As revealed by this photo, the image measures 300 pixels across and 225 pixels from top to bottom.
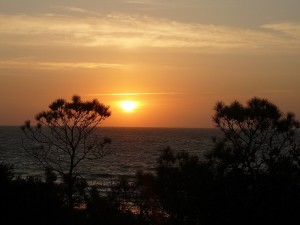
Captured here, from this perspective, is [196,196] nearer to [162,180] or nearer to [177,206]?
[177,206]

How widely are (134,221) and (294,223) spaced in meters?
6.52

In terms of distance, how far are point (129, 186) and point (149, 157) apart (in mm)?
69778

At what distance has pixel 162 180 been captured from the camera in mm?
12508

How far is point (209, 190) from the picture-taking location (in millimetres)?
10297

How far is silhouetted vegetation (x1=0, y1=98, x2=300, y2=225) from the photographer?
31.4ft

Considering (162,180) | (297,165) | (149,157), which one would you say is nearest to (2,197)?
→ (162,180)

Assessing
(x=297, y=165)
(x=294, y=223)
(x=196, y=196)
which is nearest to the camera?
(x=294, y=223)

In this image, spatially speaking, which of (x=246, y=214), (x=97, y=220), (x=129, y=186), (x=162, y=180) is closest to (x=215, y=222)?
(x=246, y=214)

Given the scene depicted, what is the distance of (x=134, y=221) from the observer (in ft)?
48.1

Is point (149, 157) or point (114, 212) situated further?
point (149, 157)

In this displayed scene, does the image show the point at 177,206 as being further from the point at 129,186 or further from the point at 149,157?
the point at 149,157

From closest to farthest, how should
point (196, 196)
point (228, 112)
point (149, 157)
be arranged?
point (196, 196) < point (228, 112) < point (149, 157)

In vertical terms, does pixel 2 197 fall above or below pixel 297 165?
below

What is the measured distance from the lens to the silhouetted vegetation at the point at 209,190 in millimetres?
9562
